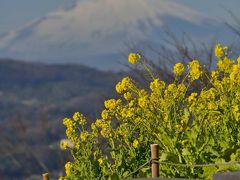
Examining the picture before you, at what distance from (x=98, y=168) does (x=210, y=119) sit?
152cm

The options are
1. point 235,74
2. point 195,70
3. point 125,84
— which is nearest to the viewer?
point 235,74

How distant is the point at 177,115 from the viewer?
864cm

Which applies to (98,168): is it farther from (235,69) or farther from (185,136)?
(235,69)

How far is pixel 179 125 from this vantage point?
8.45 m

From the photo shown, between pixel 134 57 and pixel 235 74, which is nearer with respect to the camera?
pixel 235 74

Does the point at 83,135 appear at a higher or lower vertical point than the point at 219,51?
lower

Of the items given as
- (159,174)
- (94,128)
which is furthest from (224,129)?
(94,128)

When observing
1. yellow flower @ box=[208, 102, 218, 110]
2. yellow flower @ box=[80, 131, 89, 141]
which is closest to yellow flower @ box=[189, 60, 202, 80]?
yellow flower @ box=[208, 102, 218, 110]

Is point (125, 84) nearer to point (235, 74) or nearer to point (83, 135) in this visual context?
point (83, 135)

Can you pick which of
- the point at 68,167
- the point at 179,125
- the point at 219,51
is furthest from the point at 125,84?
the point at 68,167

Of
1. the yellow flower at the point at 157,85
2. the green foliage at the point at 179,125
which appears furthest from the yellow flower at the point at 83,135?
the yellow flower at the point at 157,85

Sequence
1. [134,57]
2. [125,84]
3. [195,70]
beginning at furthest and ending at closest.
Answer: [134,57], [125,84], [195,70]

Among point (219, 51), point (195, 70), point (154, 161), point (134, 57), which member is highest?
point (134, 57)

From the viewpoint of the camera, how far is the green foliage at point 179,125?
823 cm
